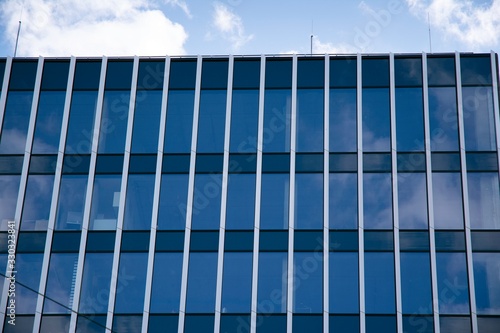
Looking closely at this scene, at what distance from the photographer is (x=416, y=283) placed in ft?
107

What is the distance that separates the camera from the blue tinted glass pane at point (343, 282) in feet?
106

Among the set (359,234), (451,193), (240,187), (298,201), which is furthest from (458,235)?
(240,187)

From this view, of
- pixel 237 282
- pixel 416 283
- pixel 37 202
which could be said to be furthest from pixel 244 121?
pixel 416 283

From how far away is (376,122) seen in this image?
35.2 m

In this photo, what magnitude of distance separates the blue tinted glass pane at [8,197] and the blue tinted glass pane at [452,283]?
18.7m

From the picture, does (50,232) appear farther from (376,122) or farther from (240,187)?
(376,122)

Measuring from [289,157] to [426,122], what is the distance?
635 centimetres

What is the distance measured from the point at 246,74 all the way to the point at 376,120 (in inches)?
250

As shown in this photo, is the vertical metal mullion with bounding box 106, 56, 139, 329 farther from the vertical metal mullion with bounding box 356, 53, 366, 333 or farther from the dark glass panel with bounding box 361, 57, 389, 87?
the dark glass panel with bounding box 361, 57, 389, 87

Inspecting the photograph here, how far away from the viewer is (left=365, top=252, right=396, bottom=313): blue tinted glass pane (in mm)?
32219

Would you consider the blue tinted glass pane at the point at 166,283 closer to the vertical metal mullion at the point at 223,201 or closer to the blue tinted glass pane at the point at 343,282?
the vertical metal mullion at the point at 223,201

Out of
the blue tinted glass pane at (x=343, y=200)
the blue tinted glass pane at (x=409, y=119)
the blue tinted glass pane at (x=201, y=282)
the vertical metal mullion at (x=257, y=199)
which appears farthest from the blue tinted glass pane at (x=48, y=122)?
the blue tinted glass pane at (x=409, y=119)

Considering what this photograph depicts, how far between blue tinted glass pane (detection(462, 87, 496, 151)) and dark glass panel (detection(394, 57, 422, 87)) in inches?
85.2

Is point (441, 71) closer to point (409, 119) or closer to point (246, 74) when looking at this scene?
point (409, 119)
